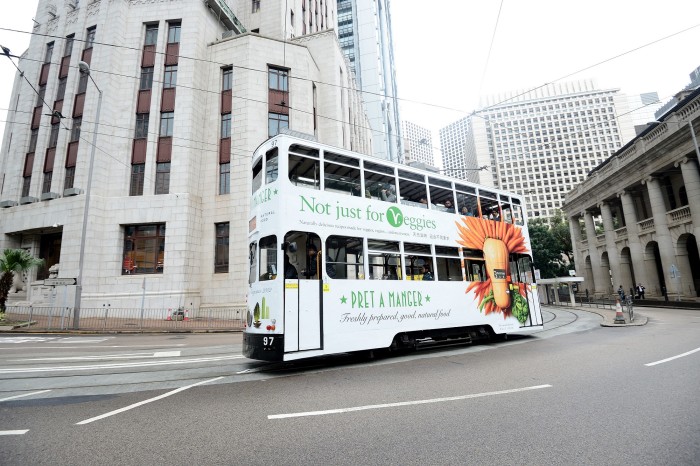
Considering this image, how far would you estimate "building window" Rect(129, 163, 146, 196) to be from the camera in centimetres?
2144

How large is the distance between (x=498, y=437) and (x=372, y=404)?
1760mm

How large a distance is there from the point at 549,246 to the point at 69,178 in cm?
5512

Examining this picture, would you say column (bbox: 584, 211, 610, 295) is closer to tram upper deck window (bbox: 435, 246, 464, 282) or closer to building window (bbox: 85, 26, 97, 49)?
tram upper deck window (bbox: 435, 246, 464, 282)

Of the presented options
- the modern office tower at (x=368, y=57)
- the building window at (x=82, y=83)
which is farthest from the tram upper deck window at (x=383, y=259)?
the modern office tower at (x=368, y=57)

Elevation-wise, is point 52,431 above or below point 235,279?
below

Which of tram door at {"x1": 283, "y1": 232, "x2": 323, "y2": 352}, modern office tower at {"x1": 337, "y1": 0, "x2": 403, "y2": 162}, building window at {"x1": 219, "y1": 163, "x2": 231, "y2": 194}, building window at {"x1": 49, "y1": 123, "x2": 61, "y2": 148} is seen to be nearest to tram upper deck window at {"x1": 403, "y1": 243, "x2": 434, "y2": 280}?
tram door at {"x1": 283, "y1": 232, "x2": 323, "y2": 352}

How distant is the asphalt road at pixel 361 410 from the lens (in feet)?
10.6

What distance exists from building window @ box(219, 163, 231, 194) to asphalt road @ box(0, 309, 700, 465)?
1532cm

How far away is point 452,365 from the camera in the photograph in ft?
23.9

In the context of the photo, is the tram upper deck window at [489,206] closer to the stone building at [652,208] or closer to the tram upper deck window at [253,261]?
the tram upper deck window at [253,261]

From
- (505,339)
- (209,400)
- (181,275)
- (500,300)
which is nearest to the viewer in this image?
(209,400)

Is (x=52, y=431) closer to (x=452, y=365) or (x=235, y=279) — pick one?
(x=452, y=365)

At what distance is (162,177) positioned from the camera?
70.6ft

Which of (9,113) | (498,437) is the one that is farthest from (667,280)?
(9,113)
